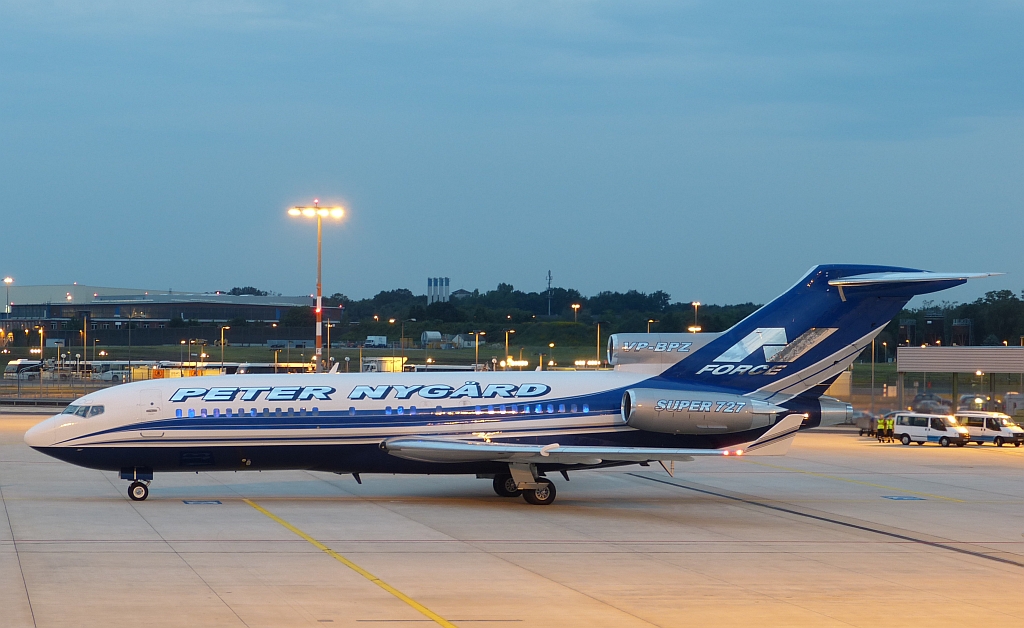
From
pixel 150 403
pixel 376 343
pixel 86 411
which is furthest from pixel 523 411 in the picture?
pixel 376 343

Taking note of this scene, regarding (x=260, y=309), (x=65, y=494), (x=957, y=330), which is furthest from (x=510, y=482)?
(x=260, y=309)

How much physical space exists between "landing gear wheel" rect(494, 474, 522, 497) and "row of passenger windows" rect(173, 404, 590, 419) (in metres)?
2.11

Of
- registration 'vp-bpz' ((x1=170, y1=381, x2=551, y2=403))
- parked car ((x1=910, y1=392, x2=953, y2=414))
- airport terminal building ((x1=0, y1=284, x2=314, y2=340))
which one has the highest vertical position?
airport terminal building ((x1=0, y1=284, x2=314, y2=340))

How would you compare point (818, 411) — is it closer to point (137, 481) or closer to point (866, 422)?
point (137, 481)

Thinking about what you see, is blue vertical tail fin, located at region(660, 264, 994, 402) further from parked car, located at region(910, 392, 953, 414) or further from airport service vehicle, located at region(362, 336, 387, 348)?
airport service vehicle, located at region(362, 336, 387, 348)

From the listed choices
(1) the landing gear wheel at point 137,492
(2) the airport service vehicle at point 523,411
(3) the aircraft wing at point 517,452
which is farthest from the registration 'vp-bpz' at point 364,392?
(1) the landing gear wheel at point 137,492

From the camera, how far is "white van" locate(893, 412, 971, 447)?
52.5m

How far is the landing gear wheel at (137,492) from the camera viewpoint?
1110 inches

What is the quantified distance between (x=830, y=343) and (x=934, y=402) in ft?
116

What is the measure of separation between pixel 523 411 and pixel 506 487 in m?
2.41

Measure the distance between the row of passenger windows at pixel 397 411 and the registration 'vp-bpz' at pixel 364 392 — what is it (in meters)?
0.28

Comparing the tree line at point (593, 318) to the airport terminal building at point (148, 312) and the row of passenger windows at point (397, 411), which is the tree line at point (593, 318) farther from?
the row of passenger windows at point (397, 411)

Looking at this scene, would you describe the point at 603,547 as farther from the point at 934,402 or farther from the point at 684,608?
the point at 934,402

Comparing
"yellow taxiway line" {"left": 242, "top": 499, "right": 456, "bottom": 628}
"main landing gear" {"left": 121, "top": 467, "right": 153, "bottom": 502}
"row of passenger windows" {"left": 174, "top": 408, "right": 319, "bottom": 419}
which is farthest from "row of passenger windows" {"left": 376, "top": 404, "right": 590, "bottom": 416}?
"main landing gear" {"left": 121, "top": 467, "right": 153, "bottom": 502}
